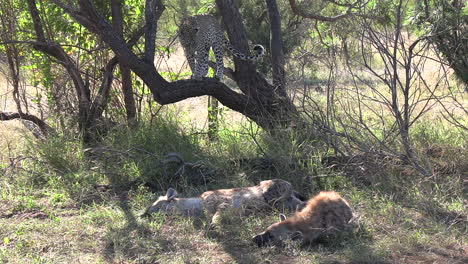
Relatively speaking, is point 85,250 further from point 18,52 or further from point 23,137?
point 18,52

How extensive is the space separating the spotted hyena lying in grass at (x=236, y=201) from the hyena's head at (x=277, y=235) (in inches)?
23.8

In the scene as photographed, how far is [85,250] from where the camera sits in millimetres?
4445

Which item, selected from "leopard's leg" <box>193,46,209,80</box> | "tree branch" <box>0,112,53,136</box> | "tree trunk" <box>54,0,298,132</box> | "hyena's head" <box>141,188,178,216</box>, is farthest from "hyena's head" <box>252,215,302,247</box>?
"tree branch" <box>0,112,53,136</box>

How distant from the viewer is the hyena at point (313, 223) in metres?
4.34

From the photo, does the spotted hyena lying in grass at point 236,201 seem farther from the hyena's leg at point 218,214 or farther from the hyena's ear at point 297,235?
the hyena's ear at point 297,235

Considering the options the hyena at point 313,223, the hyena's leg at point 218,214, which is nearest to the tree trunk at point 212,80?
the hyena's leg at point 218,214

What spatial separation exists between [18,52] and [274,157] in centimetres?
386

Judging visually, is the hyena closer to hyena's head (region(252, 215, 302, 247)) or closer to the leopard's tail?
hyena's head (region(252, 215, 302, 247))

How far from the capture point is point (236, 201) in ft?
16.6

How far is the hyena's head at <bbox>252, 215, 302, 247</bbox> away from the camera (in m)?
4.32

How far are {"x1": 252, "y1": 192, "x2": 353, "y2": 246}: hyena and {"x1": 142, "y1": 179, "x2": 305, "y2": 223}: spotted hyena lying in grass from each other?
404 millimetres

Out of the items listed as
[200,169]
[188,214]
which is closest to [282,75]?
[200,169]

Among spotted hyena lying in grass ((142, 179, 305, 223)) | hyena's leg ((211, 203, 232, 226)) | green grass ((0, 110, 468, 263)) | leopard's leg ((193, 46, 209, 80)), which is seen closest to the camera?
green grass ((0, 110, 468, 263))

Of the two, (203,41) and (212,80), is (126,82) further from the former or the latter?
(212,80)
